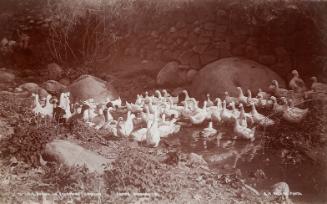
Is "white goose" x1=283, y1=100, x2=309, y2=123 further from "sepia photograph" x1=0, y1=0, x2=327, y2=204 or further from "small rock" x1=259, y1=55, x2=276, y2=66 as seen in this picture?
"small rock" x1=259, y1=55, x2=276, y2=66

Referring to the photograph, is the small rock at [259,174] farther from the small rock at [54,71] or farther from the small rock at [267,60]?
the small rock at [54,71]

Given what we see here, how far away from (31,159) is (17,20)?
171cm

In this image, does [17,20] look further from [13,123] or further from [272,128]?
[272,128]

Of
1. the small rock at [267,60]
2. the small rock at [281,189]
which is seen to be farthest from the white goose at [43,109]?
the small rock at [281,189]

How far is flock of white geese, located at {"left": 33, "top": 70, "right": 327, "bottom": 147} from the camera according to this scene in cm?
484

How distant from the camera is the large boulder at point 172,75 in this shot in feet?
17.3

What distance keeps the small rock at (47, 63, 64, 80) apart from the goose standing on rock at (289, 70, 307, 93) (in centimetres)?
270

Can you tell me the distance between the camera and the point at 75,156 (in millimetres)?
4742

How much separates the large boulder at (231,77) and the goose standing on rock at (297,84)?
0.45ft

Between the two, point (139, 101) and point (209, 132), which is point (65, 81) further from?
point (209, 132)

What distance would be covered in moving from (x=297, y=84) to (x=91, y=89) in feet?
7.82

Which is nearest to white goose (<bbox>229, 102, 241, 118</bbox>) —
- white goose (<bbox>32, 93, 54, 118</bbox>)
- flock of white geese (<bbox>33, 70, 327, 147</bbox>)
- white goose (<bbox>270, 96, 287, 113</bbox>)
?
flock of white geese (<bbox>33, 70, 327, 147</bbox>)

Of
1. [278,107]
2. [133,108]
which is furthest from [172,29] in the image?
[278,107]

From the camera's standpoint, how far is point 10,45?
538 centimetres
